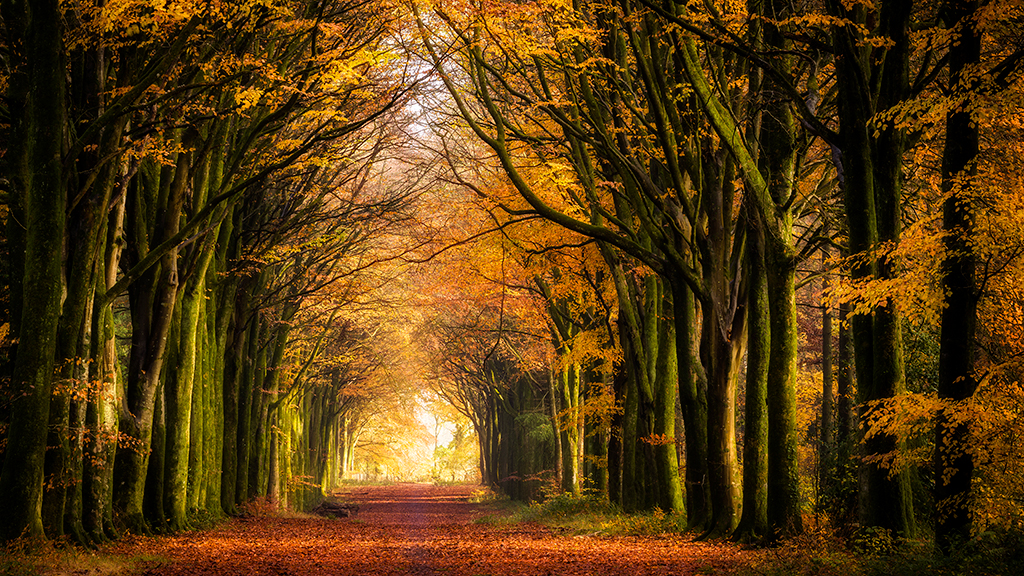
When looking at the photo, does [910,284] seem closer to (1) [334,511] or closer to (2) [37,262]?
(2) [37,262]

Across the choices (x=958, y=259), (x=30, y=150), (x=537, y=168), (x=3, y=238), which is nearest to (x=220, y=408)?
(x=3, y=238)

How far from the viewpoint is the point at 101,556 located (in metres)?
9.59

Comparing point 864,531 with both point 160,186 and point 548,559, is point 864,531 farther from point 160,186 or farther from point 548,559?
point 160,186

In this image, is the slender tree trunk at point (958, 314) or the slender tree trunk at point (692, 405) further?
the slender tree trunk at point (692, 405)

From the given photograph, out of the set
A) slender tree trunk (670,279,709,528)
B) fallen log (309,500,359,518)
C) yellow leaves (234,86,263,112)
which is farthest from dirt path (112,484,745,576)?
fallen log (309,500,359,518)

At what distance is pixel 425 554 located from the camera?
12445 mm

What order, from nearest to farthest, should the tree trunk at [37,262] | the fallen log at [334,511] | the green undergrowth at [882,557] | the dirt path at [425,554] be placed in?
the green undergrowth at [882,557] < the tree trunk at [37,262] < the dirt path at [425,554] < the fallen log at [334,511]

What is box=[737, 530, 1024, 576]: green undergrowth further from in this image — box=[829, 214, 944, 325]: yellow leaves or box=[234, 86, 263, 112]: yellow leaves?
box=[234, 86, 263, 112]: yellow leaves

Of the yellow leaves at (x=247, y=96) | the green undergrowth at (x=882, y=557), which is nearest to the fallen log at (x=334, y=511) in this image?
the yellow leaves at (x=247, y=96)

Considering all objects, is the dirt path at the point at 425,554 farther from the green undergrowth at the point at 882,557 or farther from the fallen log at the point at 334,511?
the fallen log at the point at 334,511

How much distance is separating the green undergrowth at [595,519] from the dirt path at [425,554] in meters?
0.74

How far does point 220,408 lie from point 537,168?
952 centimetres

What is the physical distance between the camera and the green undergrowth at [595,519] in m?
14.9

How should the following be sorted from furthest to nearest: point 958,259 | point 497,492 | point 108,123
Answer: point 497,492
point 108,123
point 958,259
